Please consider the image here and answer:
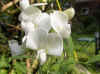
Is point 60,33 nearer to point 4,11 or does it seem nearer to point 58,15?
point 58,15

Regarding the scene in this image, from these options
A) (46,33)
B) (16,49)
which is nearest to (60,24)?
(46,33)

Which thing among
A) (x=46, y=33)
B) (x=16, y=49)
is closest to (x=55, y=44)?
(x=46, y=33)

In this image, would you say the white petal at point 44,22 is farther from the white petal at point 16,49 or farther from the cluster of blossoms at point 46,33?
Result: the white petal at point 16,49

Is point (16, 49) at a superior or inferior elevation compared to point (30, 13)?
inferior

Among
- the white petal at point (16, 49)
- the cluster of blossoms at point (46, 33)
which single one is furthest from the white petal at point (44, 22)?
the white petal at point (16, 49)

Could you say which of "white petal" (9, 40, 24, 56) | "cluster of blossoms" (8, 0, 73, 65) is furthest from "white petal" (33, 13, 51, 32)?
"white petal" (9, 40, 24, 56)

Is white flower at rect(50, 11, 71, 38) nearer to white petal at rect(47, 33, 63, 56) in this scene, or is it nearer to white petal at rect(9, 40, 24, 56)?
white petal at rect(47, 33, 63, 56)

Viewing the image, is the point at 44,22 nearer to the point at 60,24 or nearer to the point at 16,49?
the point at 60,24
